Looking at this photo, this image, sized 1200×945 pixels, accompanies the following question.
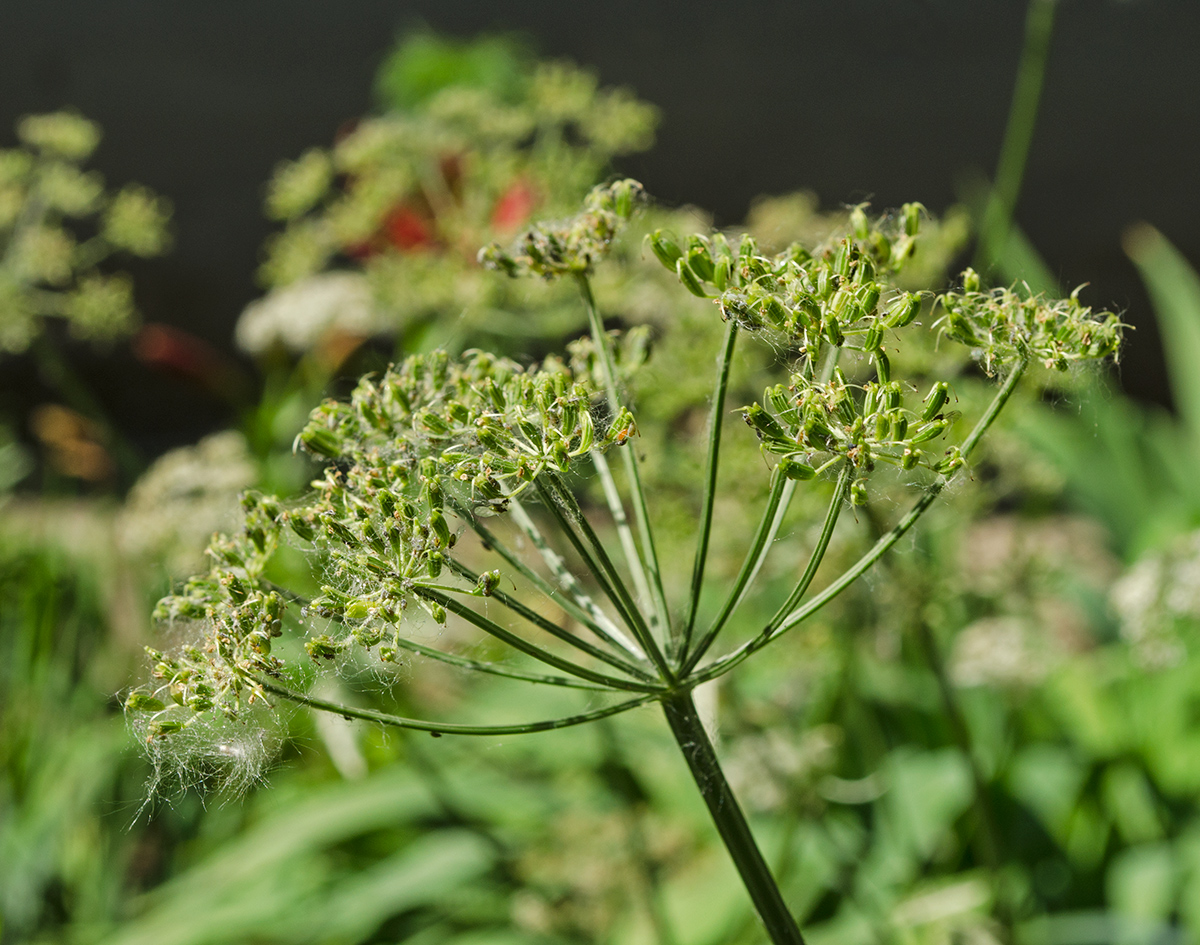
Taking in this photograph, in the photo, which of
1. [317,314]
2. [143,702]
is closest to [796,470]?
[143,702]

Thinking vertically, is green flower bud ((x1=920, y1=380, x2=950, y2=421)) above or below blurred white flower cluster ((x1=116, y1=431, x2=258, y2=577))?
below

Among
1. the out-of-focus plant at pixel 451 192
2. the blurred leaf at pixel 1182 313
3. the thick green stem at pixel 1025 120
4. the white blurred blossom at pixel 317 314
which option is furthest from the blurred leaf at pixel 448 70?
the thick green stem at pixel 1025 120

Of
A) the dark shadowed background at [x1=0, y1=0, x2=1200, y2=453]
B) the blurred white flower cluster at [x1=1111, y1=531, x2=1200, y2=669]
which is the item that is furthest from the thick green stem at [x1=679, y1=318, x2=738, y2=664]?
the dark shadowed background at [x1=0, y1=0, x2=1200, y2=453]

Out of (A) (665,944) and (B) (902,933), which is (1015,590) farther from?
(A) (665,944)

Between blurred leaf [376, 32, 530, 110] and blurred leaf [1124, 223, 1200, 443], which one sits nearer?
blurred leaf [1124, 223, 1200, 443]

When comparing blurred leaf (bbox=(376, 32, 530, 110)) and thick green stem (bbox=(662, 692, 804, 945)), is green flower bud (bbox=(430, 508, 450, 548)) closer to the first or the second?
thick green stem (bbox=(662, 692, 804, 945))

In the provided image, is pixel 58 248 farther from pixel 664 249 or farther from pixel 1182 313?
pixel 1182 313
